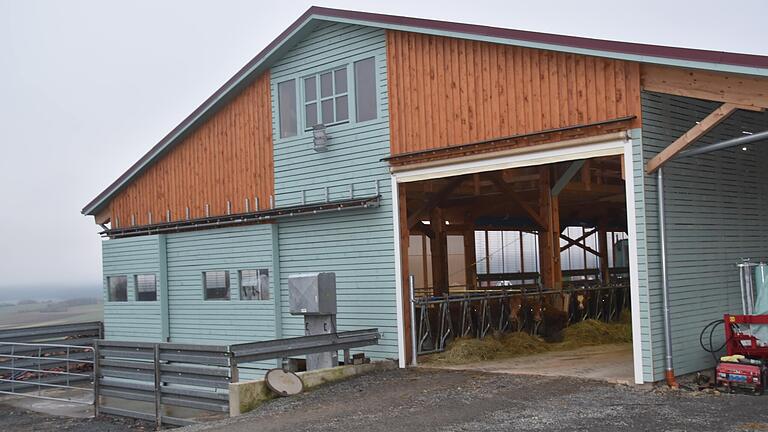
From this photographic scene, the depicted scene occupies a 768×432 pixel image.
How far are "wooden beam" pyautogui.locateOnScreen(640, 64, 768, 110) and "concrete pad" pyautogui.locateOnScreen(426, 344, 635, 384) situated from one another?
12.5 feet

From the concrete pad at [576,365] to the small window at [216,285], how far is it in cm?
581

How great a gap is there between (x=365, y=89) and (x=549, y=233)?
16.2 ft

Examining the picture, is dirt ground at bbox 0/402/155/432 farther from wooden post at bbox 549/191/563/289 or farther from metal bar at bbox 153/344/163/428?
wooden post at bbox 549/191/563/289

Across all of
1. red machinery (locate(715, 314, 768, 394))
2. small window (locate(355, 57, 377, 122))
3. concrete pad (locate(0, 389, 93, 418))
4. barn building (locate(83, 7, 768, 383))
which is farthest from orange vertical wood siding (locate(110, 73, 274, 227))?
red machinery (locate(715, 314, 768, 394))

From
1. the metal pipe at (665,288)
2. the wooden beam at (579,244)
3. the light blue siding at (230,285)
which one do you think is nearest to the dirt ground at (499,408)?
the metal pipe at (665,288)

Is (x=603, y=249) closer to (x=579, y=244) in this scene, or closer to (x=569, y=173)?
(x=579, y=244)

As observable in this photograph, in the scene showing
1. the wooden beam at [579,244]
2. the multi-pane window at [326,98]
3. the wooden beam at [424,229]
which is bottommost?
the wooden beam at [579,244]

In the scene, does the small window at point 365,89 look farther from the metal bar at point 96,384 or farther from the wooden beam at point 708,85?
the metal bar at point 96,384

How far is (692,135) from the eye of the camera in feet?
34.1

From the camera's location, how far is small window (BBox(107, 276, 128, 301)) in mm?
19938

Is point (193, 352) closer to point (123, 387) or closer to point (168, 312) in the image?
point (123, 387)

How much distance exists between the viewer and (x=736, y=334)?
11.0 m

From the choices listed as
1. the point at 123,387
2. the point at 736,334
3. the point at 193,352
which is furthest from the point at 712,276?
the point at 123,387

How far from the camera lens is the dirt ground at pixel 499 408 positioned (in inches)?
345
